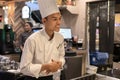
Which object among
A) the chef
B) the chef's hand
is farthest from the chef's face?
the chef's hand

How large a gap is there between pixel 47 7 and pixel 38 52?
0.38 metres

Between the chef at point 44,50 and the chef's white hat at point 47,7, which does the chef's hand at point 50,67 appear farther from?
the chef's white hat at point 47,7

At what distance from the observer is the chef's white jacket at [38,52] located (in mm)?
1802

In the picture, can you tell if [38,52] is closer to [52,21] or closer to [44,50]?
[44,50]

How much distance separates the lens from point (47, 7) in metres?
1.93

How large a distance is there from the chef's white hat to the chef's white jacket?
6.5 inches

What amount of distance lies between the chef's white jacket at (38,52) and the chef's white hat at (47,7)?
0.17m

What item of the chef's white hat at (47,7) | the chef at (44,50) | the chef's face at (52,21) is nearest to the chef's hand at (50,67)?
the chef at (44,50)

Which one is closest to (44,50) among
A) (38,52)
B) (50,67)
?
(38,52)

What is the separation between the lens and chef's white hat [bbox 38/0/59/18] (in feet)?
6.27

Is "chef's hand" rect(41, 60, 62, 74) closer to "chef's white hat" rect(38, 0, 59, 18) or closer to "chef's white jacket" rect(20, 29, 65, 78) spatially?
"chef's white jacket" rect(20, 29, 65, 78)

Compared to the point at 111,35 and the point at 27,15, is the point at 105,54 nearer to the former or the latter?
the point at 111,35

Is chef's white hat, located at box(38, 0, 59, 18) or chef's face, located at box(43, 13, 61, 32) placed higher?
chef's white hat, located at box(38, 0, 59, 18)

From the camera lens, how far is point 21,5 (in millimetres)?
7930
